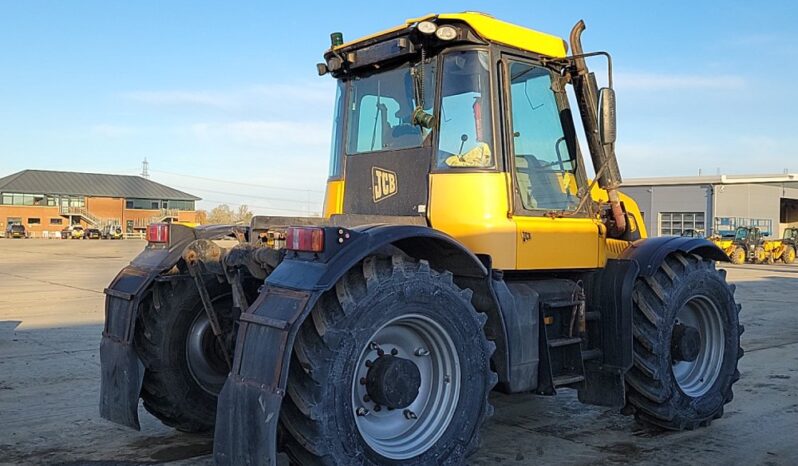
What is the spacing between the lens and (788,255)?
133 ft

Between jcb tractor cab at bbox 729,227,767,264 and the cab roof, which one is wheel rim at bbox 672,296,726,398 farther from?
jcb tractor cab at bbox 729,227,767,264

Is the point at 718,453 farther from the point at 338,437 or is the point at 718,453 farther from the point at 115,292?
the point at 115,292

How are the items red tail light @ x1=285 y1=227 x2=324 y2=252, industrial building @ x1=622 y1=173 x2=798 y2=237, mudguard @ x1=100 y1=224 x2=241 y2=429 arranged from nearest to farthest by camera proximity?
1. red tail light @ x1=285 y1=227 x2=324 y2=252
2. mudguard @ x1=100 y1=224 x2=241 y2=429
3. industrial building @ x1=622 y1=173 x2=798 y2=237

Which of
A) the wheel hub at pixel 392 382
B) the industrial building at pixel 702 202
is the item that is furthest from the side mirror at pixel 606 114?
the industrial building at pixel 702 202

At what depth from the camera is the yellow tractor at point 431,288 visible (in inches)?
146

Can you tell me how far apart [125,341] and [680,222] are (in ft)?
158

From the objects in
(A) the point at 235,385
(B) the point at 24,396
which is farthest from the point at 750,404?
(B) the point at 24,396

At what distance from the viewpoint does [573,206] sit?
5422 mm

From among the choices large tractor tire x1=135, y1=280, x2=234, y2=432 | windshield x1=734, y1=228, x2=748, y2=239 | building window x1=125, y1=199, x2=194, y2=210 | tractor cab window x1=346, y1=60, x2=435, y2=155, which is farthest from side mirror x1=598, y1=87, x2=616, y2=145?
building window x1=125, y1=199, x2=194, y2=210

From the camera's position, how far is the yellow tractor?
12.2 feet

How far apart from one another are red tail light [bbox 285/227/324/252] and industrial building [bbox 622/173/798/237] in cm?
4472

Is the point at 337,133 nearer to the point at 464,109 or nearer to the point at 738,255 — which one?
the point at 464,109

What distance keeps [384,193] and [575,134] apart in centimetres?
154

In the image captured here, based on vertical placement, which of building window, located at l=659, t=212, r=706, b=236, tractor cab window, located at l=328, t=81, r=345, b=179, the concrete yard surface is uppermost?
tractor cab window, located at l=328, t=81, r=345, b=179
